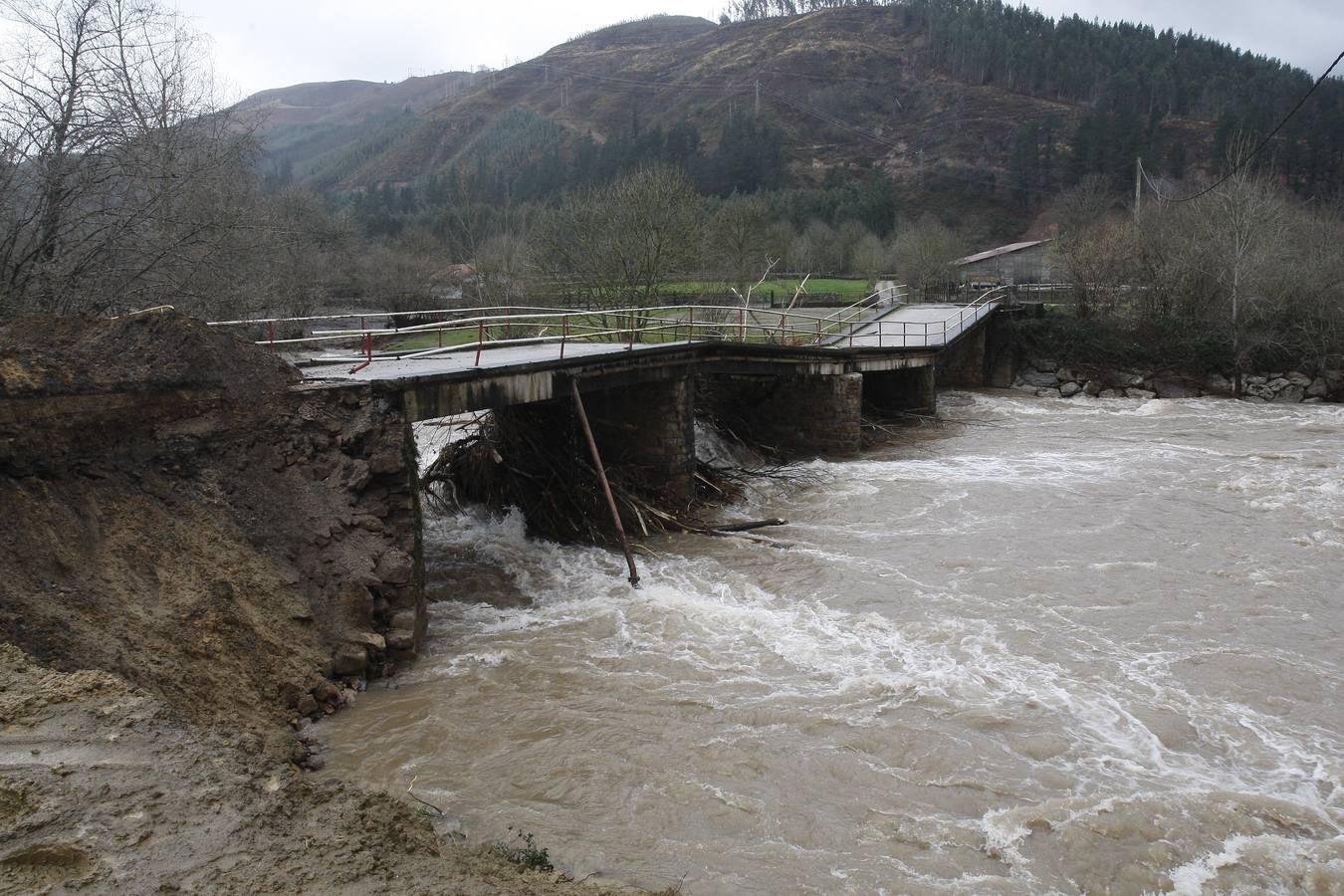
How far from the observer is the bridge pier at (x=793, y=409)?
24062mm

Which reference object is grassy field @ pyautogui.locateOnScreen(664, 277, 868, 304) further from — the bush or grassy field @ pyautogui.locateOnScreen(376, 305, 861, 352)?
the bush

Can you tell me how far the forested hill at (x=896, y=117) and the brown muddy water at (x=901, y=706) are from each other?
82.2 meters

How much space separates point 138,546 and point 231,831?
13.4ft

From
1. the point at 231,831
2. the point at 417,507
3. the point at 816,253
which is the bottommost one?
the point at 231,831

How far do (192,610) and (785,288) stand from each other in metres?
51.1

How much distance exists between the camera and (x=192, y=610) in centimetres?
827

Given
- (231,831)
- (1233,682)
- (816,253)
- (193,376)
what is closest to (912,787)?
(1233,682)

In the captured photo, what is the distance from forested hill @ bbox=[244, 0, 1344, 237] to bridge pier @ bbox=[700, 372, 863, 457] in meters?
74.3

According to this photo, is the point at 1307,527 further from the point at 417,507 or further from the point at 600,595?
the point at 417,507

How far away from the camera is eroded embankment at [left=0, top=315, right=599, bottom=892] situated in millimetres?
5199

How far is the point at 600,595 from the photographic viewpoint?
1279 centimetres

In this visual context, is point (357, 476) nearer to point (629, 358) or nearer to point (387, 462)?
point (387, 462)

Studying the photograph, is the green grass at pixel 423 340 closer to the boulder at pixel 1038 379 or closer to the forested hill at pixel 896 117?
the boulder at pixel 1038 379

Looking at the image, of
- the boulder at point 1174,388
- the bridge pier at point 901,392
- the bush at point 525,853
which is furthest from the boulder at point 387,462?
the boulder at point 1174,388
